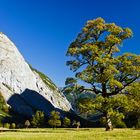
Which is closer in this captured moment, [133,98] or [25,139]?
[25,139]

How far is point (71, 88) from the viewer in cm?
4628

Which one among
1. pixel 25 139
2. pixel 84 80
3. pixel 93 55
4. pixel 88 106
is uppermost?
pixel 93 55

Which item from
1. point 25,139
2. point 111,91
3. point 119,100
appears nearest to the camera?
point 25,139

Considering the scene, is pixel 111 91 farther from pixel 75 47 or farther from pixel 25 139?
pixel 25 139

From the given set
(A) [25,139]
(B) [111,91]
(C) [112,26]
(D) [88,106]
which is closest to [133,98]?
(B) [111,91]

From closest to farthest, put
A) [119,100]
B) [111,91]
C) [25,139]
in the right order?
1. [25,139]
2. [119,100]
3. [111,91]

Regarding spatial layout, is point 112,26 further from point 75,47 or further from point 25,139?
point 25,139

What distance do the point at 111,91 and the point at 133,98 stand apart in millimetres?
2728

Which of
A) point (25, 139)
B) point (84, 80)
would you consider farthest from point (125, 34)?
point (25, 139)

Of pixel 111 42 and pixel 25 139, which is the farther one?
pixel 111 42

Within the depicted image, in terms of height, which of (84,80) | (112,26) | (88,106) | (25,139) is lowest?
(25,139)

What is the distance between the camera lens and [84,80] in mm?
44688

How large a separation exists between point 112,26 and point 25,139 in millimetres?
23533

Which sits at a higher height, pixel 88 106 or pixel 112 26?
pixel 112 26
